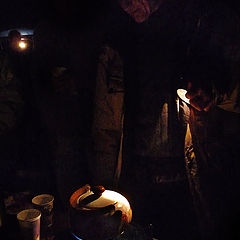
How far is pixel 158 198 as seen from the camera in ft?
14.8

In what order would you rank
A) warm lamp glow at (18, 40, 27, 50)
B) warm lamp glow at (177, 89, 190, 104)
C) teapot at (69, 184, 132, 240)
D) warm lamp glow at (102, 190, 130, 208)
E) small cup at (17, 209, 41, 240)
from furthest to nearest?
warm lamp glow at (18, 40, 27, 50)
warm lamp glow at (177, 89, 190, 104)
small cup at (17, 209, 41, 240)
warm lamp glow at (102, 190, 130, 208)
teapot at (69, 184, 132, 240)

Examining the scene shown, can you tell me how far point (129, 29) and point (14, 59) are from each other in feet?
8.00

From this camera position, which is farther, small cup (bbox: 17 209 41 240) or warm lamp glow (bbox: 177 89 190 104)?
warm lamp glow (bbox: 177 89 190 104)

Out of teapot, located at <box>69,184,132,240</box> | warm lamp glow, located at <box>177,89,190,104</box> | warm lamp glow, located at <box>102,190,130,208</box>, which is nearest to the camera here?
teapot, located at <box>69,184,132,240</box>

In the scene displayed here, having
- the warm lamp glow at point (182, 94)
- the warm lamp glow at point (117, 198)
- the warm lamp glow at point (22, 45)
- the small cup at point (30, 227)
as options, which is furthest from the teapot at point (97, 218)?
the warm lamp glow at point (22, 45)

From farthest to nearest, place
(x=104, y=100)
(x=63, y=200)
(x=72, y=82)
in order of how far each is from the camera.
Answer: (x=63, y=200) → (x=72, y=82) → (x=104, y=100)

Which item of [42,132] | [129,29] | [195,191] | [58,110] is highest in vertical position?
[129,29]

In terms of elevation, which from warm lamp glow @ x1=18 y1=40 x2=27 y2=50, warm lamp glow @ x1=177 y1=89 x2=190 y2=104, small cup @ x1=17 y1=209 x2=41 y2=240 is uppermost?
warm lamp glow @ x1=18 y1=40 x2=27 y2=50

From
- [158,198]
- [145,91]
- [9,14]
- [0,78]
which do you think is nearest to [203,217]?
[158,198]

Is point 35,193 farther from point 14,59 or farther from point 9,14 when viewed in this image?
point 9,14

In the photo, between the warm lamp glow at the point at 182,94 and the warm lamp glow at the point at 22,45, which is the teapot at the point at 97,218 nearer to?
the warm lamp glow at the point at 182,94

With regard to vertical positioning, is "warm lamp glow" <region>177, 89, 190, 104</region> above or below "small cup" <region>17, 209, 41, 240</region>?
above

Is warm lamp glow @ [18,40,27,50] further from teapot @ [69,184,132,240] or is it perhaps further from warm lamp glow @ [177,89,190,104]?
teapot @ [69,184,132,240]

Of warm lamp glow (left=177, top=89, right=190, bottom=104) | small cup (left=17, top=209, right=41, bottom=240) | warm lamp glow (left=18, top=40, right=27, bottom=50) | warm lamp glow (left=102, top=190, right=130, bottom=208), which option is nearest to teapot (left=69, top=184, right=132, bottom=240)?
warm lamp glow (left=102, top=190, right=130, bottom=208)
